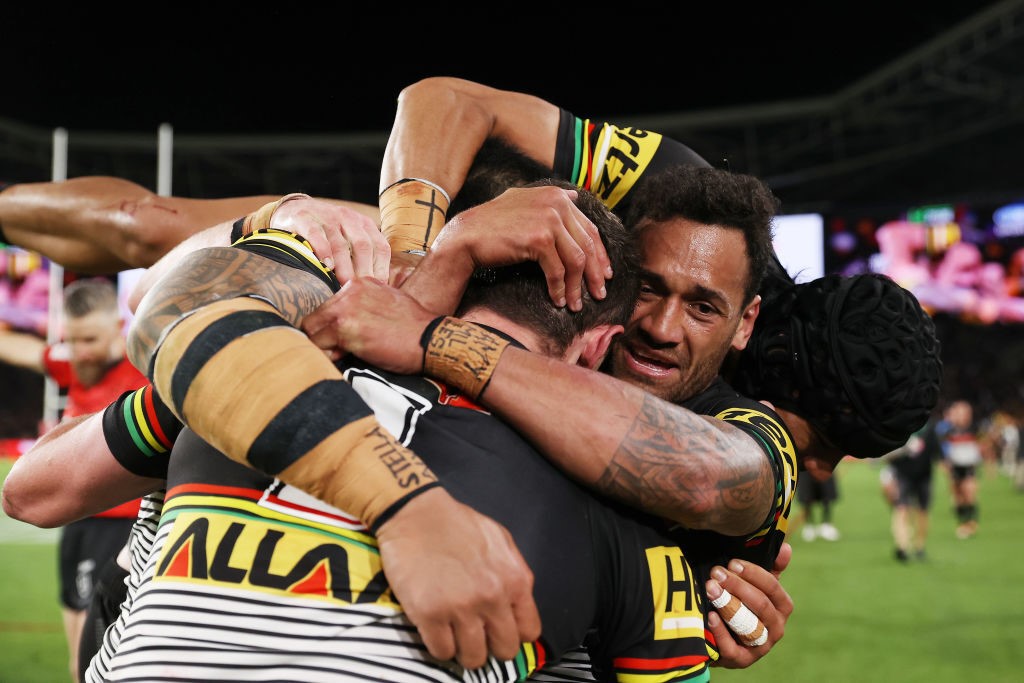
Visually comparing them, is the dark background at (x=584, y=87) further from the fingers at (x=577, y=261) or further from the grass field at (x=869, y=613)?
the fingers at (x=577, y=261)

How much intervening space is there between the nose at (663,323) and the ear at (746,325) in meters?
0.30

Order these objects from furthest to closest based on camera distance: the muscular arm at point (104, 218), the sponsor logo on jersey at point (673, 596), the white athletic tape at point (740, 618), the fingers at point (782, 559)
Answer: the muscular arm at point (104, 218) < the fingers at point (782, 559) < the white athletic tape at point (740, 618) < the sponsor logo on jersey at point (673, 596)

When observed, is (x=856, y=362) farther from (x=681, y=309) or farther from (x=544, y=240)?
(x=544, y=240)

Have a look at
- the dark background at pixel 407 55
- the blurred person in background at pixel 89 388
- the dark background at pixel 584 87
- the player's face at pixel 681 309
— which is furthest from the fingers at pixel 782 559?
the dark background at pixel 584 87

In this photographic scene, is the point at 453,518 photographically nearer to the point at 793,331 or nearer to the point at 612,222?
the point at 612,222

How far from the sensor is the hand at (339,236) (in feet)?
6.39

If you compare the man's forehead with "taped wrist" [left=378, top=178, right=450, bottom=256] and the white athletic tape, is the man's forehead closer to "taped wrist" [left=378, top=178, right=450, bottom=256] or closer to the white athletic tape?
"taped wrist" [left=378, top=178, right=450, bottom=256]

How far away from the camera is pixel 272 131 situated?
27656 mm

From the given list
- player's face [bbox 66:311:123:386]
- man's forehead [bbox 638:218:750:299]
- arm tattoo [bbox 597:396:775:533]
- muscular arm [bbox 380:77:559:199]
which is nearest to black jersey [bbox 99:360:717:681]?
arm tattoo [bbox 597:396:775:533]

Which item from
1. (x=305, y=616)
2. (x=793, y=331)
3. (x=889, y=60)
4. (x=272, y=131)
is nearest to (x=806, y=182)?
(x=889, y=60)

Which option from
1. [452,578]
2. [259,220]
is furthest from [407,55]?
[452,578]

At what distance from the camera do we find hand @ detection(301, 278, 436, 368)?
1.67 m

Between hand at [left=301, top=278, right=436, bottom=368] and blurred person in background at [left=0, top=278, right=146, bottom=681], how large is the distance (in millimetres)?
4222

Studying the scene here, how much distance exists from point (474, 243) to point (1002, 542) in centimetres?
1346
